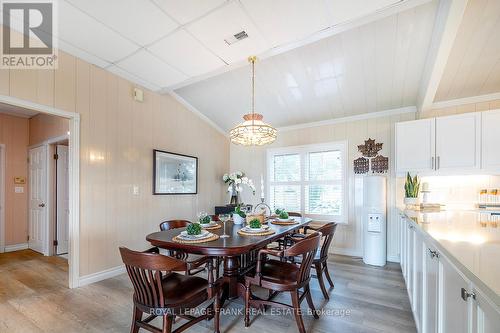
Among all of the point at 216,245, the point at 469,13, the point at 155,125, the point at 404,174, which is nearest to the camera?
the point at 216,245

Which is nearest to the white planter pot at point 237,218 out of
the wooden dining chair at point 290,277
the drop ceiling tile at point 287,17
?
the wooden dining chair at point 290,277

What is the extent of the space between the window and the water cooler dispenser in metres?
0.49

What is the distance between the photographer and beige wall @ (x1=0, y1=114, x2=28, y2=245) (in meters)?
4.69

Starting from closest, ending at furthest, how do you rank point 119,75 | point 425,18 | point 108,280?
1. point 425,18
2. point 108,280
3. point 119,75

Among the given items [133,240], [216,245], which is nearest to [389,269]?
[216,245]

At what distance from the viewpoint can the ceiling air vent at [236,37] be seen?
2.56 metres

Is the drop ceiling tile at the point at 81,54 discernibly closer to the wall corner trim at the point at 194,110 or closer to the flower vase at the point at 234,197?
the wall corner trim at the point at 194,110

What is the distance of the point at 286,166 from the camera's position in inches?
200

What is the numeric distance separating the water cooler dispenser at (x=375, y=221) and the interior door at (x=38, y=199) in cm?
558

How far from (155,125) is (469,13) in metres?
4.00

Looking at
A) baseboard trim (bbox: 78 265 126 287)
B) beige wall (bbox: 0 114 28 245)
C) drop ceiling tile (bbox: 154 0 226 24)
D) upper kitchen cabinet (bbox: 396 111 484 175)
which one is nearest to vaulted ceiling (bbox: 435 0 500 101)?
upper kitchen cabinet (bbox: 396 111 484 175)

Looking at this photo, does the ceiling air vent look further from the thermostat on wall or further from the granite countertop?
the thermostat on wall

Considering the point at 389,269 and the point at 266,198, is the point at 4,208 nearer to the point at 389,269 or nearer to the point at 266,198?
the point at 266,198

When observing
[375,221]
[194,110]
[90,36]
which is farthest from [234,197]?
[90,36]
